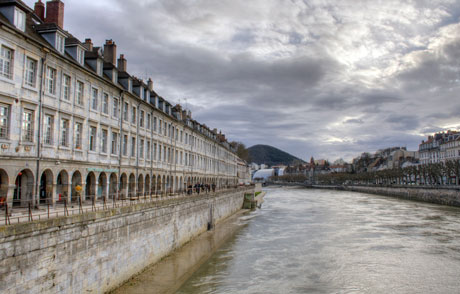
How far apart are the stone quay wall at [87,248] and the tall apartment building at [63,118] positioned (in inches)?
85.6

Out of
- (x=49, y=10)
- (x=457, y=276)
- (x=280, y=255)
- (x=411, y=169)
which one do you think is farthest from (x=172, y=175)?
(x=411, y=169)

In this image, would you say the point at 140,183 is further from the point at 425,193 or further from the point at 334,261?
the point at 425,193

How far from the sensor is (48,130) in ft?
55.5

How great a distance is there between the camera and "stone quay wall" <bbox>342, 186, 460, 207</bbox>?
6058 centimetres

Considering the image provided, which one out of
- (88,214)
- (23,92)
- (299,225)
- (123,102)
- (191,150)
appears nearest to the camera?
(88,214)

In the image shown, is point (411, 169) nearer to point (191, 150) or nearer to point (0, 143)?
point (191, 150)

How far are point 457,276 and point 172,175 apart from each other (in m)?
26.3

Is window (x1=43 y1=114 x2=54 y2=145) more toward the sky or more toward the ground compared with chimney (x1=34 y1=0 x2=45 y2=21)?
more toward the ground

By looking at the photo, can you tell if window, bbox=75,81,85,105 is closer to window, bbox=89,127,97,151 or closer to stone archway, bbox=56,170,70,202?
window, bbox=89,127,97,151

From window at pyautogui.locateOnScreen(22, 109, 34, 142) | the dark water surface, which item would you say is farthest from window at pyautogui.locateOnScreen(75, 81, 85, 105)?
the dark water surface

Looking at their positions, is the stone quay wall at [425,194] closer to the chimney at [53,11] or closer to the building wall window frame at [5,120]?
the chimney at [53,11]

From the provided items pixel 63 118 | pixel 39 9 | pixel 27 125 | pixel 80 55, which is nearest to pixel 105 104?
pixel 80 55

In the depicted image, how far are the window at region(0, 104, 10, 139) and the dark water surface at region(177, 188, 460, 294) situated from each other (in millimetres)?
10001

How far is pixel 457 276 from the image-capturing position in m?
19.1
